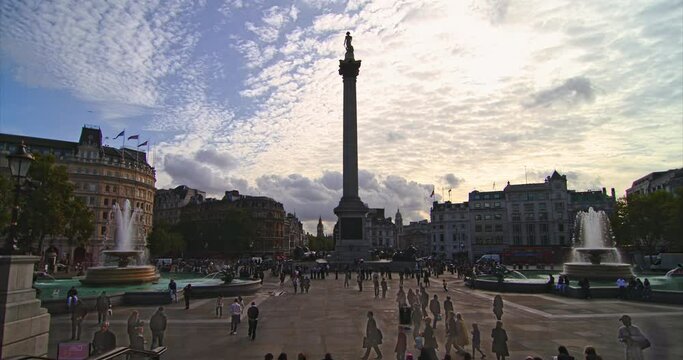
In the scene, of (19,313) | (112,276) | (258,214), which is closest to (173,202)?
(258,214)

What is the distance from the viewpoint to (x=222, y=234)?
110500 millimetres

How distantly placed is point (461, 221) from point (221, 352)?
113421 mm

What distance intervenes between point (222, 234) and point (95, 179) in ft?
107

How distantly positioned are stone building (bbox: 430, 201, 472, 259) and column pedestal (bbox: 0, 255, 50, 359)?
114 m

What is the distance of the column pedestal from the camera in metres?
10.2

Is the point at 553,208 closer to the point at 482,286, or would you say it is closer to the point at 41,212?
the point at 482,286

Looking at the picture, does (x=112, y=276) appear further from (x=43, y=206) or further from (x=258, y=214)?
(x=258, y=214)

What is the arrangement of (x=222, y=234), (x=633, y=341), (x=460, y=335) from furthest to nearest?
(x=222, y=234), (x=460, y=335), (x=633, y=341)

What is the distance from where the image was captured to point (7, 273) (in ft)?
34.4

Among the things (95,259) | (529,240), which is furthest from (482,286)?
(529,240)

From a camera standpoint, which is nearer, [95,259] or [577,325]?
[577,325]

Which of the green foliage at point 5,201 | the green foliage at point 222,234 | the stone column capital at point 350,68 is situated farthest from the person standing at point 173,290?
the green foliage at point 222,234

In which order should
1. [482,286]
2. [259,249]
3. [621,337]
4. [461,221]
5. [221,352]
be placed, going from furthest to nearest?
[259,249], [461,221], [482,286], [221,352], [621,337]

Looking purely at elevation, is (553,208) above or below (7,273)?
above
